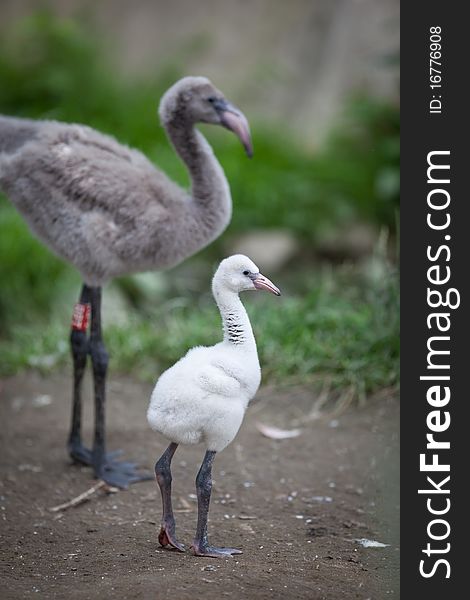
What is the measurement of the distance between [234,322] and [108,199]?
122cm

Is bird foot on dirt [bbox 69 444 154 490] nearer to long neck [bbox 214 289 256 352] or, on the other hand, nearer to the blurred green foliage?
the blurred green foliage

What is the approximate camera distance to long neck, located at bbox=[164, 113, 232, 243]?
4.73 m

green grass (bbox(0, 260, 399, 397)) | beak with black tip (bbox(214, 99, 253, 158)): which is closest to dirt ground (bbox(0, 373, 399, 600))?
green grass (bbox(0, 260, 399, 397))

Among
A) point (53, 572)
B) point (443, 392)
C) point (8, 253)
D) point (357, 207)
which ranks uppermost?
point (357, 207)

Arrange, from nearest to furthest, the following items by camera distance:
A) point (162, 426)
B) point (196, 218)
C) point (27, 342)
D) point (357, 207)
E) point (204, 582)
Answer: point (204, 582)
point (162, 426)
point (196, 218)
point (27, 342)
point (357, 207)

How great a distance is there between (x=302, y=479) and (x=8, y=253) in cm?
360

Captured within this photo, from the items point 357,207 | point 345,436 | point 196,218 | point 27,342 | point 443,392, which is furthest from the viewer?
point 357,207

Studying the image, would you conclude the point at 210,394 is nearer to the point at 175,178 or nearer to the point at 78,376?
the point at 78,376

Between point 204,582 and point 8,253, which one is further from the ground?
point 8,253

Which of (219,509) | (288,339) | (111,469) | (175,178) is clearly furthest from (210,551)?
(175,178)

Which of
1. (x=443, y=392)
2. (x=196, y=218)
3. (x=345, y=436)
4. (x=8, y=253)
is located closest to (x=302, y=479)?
(x=345, y=436)

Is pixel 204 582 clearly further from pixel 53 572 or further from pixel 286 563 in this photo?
pixel 53 572

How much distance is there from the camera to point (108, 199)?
4.55m

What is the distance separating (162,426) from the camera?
3555 millimetres
